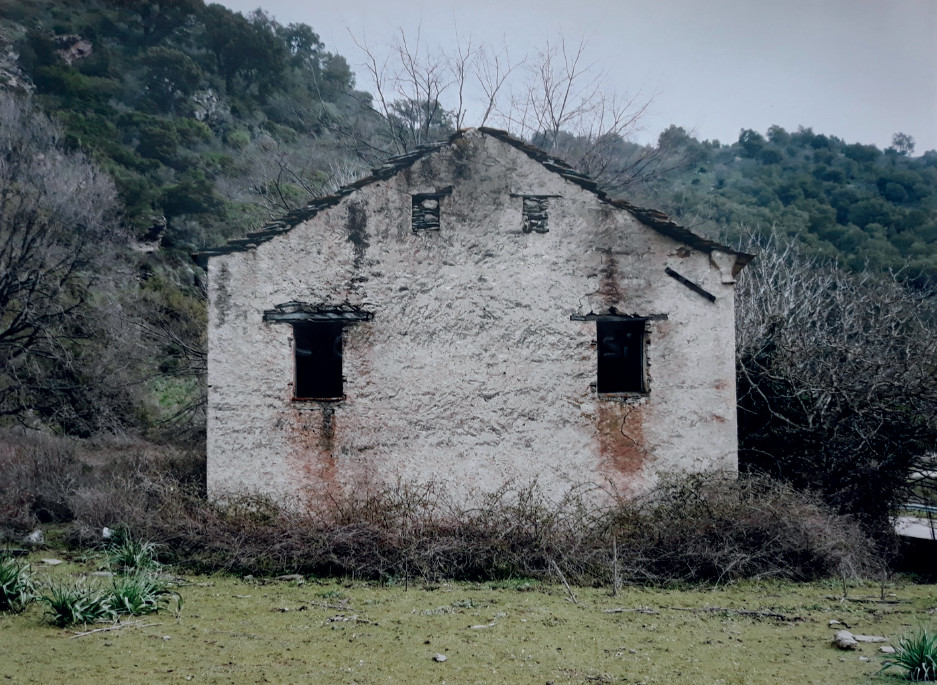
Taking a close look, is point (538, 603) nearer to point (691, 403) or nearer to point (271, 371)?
point (691, 403)

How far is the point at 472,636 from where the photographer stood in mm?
6727

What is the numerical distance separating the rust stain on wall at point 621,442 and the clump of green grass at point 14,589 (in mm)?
7007

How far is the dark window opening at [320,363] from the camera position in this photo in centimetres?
1161

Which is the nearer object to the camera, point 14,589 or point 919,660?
point 919,660

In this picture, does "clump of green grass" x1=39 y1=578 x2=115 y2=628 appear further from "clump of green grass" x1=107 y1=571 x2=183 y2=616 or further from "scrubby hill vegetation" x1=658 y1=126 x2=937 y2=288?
"scrubby hill vegetation" x1=658 y1=126 x2=937 y2=288

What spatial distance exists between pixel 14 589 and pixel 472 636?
468 cm

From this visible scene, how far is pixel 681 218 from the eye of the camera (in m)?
26.7

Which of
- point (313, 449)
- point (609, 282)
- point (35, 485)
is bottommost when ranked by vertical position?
point (35, 485)

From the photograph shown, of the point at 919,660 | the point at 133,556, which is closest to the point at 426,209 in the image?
the point at 133,556

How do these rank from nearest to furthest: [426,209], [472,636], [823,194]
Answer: [472,636], [426,209], [823,194]

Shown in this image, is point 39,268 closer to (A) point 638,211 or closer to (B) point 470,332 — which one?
(B) point 470,332

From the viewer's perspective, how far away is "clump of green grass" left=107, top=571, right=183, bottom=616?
7.18 meters

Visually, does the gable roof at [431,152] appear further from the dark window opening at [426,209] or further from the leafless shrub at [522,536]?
the leafless shrub at [522,536]

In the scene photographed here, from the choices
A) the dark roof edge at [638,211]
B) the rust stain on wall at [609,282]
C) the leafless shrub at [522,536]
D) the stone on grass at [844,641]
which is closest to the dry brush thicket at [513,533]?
the leafless shrub at [522,536]
